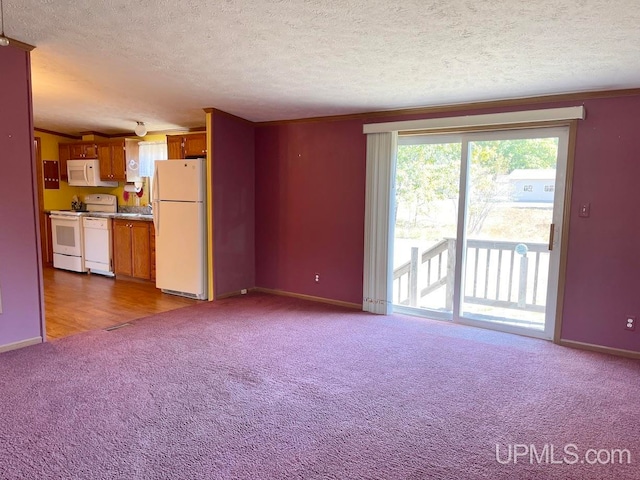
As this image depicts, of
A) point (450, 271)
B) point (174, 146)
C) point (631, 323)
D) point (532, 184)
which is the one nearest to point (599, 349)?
point (631, 323)

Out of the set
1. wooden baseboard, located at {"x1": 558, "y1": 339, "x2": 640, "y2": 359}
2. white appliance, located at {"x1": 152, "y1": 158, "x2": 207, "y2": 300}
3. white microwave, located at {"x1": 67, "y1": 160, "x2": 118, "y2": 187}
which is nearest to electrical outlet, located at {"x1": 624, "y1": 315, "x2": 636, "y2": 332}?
wooden baseboard, located at {"x1": 558, "y1": 339, "x2": 640, "y2": 359}

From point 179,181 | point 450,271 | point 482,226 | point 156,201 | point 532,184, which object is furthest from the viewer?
point 156,201

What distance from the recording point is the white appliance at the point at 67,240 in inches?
254

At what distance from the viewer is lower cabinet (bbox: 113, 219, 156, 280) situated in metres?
5.79

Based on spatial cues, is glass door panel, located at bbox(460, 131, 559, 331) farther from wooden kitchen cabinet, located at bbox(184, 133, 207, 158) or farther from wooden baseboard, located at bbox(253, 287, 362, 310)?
wooden kitchen cabinet, located at bbox(184, 133, 207, 158)

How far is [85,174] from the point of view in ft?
22.4

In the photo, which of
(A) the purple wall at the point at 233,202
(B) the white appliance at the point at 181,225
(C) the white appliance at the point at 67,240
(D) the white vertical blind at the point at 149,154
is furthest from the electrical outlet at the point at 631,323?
(C) the white appliance at the point at 67,240

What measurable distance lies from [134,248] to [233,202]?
1816 millimetres

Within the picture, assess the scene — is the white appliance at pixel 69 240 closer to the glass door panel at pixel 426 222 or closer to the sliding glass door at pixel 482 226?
the glass door panel at pixel 426 222

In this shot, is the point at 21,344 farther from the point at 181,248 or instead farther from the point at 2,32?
the point at 2,32

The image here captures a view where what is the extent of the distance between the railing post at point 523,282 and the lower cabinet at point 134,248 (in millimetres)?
4675

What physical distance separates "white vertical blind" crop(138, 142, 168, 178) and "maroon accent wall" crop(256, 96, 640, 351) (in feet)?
6.42

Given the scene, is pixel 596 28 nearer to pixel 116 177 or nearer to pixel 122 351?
pixel 122 351

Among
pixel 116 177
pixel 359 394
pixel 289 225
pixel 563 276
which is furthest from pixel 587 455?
pixel 116 177
